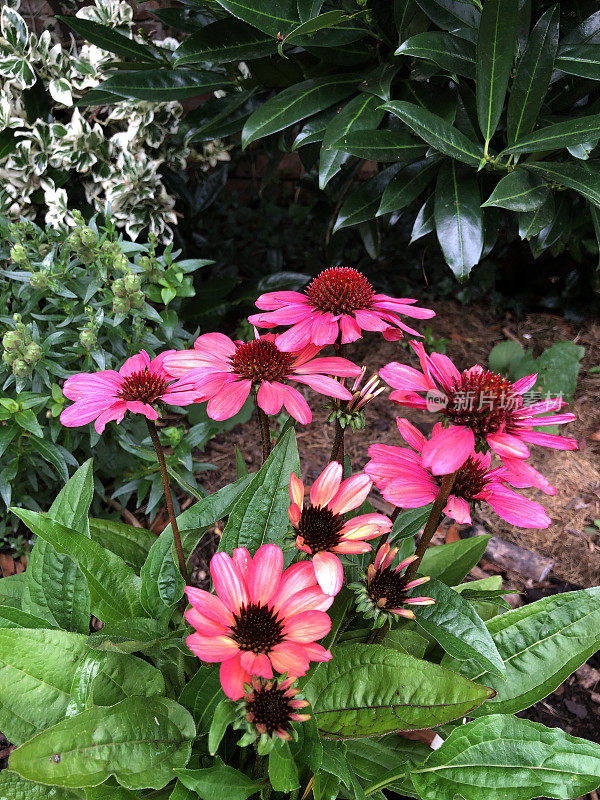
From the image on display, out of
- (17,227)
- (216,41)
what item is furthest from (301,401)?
(216,41)

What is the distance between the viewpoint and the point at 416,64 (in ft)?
4.88

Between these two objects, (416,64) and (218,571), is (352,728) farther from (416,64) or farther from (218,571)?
(416,64)

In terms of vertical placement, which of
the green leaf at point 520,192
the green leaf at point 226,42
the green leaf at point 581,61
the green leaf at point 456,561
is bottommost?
the green leaf at point 456,561

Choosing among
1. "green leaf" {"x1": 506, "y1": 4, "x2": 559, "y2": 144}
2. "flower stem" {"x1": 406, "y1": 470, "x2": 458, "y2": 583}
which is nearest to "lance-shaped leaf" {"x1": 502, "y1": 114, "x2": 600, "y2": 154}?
"green leaf" {"x1": 506, "y1": 4, "x2": 559, "y2": 144}

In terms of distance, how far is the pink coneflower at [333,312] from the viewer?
0.72 meters

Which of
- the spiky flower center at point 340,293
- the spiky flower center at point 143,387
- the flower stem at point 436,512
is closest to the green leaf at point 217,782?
the flower stem at point 436,512

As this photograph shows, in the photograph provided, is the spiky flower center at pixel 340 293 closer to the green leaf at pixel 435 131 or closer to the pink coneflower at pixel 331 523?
the pink coneflower at pixel 331 523

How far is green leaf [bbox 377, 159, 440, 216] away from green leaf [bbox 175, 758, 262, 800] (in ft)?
3.99

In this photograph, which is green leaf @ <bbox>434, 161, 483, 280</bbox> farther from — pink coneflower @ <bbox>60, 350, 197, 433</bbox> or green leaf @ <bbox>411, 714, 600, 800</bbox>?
green leaf @ <bbox>411, 714, 600, 800</bbox>

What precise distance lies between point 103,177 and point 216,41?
582 millimetres

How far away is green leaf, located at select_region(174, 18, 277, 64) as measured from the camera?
5.01ft

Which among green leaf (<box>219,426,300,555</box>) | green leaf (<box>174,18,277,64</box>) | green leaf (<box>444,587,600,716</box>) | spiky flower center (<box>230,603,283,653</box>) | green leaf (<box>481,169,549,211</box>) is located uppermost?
green leaf (<box>174,18,277,64</box>)

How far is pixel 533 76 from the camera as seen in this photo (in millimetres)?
1309

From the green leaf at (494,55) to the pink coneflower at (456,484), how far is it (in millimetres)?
853
